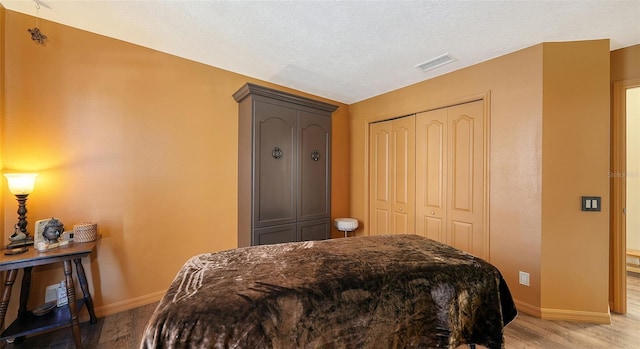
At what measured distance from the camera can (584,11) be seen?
172cm

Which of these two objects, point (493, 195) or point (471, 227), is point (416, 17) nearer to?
point (493, 195)

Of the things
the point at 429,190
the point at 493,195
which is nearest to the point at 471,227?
the point at 493,195

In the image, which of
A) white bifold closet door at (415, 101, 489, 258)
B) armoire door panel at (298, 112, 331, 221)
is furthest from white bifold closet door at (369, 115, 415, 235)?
armoire door panel at (298, 112, 331, 221)

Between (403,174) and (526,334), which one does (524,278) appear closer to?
(526,334)

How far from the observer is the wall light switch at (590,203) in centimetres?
204

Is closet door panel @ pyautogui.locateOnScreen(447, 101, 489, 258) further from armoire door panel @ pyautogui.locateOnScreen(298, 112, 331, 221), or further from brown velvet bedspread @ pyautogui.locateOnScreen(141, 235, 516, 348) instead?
armoire door panel @ pyautogui.locateOnScreen(298, 112, 331, 221)

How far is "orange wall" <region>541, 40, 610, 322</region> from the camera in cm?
204

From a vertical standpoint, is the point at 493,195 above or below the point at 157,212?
above

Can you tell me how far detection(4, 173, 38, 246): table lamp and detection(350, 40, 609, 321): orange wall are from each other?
3.90 metres

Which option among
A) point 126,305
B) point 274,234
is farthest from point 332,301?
point 126,305

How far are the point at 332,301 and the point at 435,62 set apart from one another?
2563 millimetres

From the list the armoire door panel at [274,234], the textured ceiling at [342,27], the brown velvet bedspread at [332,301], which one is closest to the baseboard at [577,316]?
the brown velvet bedspread at [332,301]

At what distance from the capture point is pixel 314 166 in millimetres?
3025

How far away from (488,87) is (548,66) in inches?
17.8
